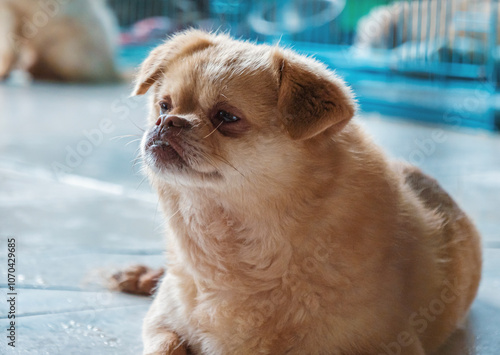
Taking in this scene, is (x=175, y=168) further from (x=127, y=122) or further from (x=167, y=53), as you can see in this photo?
(x=127, y=122)

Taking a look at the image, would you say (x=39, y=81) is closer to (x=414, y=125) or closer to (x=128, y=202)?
(x=414, y=125)

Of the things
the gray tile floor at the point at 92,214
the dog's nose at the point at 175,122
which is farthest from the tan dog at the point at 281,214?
the gray tile floor at the point at 92,214

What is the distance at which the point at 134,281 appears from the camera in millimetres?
3219

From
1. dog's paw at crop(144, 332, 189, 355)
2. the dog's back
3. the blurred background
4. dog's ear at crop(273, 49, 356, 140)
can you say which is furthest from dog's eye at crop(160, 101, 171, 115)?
the dog's back

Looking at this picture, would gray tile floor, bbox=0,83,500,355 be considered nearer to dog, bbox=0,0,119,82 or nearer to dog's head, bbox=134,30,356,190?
dog's head, bbox=134,30,356,190

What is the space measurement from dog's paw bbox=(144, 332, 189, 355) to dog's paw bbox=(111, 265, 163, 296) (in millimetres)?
759

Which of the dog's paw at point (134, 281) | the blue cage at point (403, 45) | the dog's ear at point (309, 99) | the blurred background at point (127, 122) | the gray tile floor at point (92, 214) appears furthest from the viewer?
the blue cage at point (403, 45)

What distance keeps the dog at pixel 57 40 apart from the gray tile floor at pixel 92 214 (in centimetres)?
297

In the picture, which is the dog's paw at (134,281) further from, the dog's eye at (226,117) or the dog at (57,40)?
the dog at (57,40)

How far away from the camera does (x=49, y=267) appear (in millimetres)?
3426

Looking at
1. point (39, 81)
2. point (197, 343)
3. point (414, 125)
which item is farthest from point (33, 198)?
point (39, 81)

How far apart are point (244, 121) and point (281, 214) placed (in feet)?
1.09

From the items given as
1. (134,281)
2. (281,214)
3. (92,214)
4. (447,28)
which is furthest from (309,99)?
(447,28)

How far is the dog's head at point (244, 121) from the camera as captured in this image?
2.21 m
